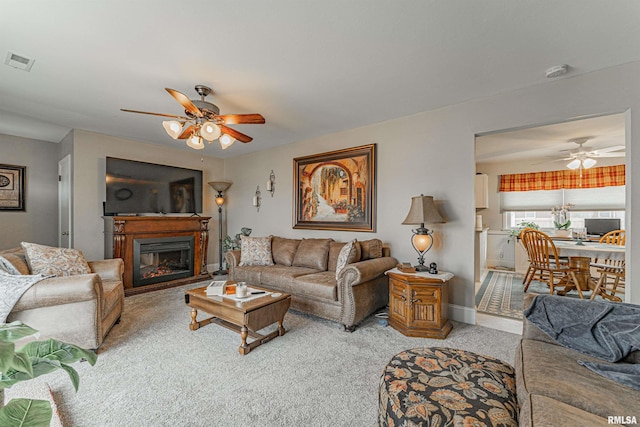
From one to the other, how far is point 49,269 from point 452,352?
3.45 metres

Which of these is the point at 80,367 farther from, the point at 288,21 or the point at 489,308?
the point at 489,308

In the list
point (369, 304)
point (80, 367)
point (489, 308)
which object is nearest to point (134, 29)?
point (80, 367)

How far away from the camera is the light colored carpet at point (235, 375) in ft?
5.44

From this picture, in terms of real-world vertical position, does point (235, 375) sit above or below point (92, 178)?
below

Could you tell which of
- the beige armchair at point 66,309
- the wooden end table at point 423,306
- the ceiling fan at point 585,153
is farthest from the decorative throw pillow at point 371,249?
the ceiling fan at point 585,153

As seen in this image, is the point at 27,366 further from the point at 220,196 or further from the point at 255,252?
the point at 220,196

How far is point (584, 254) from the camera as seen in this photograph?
3.66m

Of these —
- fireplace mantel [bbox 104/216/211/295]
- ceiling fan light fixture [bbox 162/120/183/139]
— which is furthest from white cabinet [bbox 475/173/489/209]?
fireplace mantel [bbox 104/216/211/295]

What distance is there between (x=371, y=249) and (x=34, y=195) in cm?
559

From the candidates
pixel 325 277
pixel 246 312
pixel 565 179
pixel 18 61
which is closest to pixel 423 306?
pixel 325 277

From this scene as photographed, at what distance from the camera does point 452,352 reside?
1.58 m

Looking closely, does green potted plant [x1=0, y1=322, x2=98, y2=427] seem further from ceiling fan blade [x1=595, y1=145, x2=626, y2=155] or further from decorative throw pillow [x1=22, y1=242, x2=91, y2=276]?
→ ceiling fan blade [x1=595, y1=145, x2=626, y2=155]

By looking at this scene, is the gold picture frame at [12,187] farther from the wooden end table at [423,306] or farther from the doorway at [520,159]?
the doorway at [520,159]

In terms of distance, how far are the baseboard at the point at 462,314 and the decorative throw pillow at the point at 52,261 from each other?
396 cm
